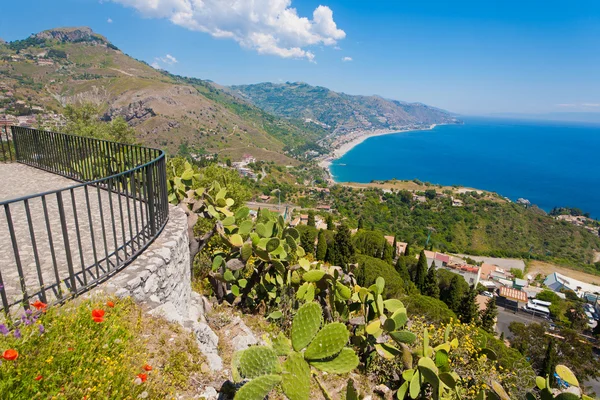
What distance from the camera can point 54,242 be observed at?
423 centimetres

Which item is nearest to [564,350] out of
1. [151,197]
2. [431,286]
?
[431,286]

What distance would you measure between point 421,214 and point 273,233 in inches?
2828

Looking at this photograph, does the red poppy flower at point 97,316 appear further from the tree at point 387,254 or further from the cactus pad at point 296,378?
the tree at point 387,254

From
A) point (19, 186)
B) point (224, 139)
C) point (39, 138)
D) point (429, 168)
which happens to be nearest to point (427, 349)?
point (19, 186)

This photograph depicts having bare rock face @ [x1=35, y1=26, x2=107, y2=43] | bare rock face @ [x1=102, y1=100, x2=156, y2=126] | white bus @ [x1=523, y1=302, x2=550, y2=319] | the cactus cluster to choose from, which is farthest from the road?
bare rock face @ [x1=35, y1=26, x2=107, y2=43]

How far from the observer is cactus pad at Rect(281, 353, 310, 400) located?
233 cm

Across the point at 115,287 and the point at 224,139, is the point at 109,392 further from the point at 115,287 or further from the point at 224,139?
the point at 224,139

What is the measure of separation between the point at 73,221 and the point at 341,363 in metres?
4.69

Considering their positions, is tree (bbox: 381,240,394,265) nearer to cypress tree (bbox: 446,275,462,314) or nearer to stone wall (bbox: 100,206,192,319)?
cypress tree (bbox: 446,275,462,314)

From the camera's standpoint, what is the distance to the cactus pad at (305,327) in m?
2.63

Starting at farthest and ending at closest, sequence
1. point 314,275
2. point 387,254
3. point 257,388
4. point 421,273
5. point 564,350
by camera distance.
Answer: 1. point 387,254
2. point 421,273
3. point 564,350
4. point 314,275
5. point 257,388

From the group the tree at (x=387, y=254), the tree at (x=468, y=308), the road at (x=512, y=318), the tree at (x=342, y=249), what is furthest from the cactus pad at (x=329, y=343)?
the road at (x=512, y=318)

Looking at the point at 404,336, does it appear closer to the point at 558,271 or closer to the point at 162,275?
the point at 162,275

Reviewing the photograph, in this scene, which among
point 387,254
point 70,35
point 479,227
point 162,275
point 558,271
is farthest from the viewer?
point 70,35
